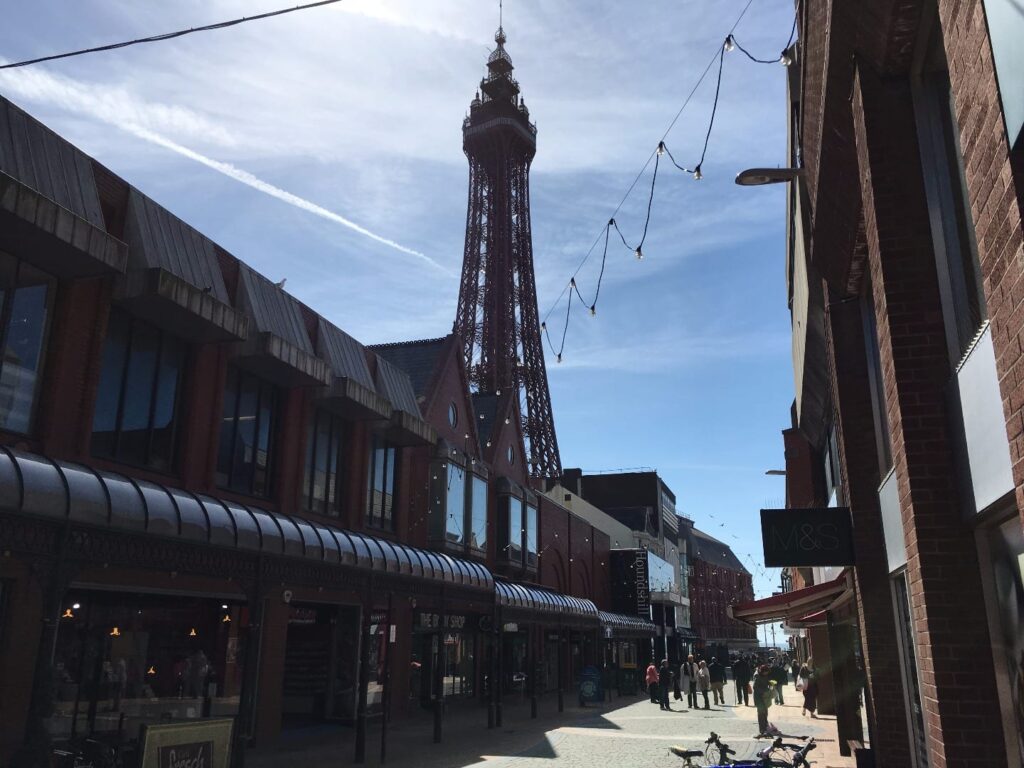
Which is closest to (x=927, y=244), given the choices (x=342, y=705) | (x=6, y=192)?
(x=6, y=192)

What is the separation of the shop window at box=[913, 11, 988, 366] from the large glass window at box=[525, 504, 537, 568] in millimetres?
28370

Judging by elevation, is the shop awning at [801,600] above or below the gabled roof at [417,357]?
below

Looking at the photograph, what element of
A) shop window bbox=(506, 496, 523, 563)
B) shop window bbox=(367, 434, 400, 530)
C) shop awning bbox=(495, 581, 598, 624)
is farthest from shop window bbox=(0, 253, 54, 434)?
shop window bbox=(506, 496, 523, 563)

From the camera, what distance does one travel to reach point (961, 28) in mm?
3359

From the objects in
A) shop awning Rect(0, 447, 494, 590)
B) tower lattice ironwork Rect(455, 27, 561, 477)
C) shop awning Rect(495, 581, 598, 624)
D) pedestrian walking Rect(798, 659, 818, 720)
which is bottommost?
pedestrian walking Rect(798, 659, 818, 720)

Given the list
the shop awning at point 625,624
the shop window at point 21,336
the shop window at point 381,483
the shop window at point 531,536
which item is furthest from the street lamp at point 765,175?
the shop awning at point 625,624

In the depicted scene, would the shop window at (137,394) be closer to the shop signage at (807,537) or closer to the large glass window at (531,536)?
the shop signage at (807,537)

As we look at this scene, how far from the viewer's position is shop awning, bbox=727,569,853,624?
11.1 m

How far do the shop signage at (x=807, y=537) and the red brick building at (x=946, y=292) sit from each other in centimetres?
204

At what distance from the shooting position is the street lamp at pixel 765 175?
30.5ft

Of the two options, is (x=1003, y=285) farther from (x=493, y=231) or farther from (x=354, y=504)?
(x=493, y=231)

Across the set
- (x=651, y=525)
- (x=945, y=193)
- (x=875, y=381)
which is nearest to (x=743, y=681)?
(x=875, y=381)

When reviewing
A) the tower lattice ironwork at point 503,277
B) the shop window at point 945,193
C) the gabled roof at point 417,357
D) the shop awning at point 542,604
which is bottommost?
the shop awning at point 542,604

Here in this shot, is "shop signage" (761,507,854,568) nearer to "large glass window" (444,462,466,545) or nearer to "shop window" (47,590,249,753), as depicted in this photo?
"shop window" (47,590,249,753)
